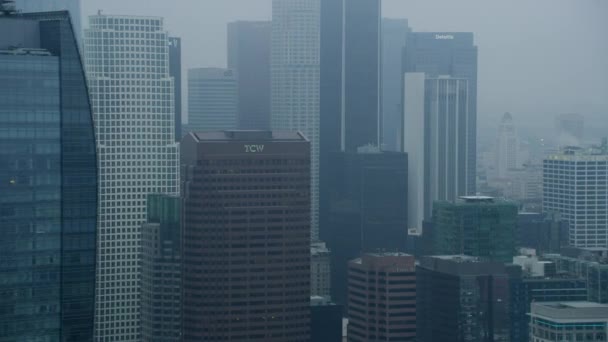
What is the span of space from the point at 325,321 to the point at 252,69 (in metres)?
10.8

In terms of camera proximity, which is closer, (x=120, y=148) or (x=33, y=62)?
(x=33, y=62)

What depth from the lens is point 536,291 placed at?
58.7 ft

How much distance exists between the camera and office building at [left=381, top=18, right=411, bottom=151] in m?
28.4

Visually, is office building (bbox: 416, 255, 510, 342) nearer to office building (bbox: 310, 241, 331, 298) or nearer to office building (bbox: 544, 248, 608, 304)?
office building (bbox: 544, 248, 608, 304)

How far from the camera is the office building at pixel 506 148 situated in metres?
17.9

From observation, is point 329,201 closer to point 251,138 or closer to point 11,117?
point 251,138

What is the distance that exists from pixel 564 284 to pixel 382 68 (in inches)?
490

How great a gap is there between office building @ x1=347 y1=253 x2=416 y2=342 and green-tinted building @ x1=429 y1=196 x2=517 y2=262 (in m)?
1.46

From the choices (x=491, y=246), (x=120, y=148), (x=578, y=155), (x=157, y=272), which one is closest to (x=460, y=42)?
(x=578, y=155)

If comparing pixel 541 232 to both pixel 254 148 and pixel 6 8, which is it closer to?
pixel 254 148

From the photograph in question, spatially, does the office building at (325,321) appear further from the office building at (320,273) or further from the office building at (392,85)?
the office building at (392,85)

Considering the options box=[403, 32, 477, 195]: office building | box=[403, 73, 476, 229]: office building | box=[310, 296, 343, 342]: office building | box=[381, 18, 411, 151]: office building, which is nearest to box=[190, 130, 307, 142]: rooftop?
box=[310, 296, 343, 342]: office building

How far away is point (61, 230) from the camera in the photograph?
1040 centimetres

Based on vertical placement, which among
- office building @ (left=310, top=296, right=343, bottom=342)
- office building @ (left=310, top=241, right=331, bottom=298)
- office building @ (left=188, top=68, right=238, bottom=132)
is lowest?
office building @ (left=310, top=296, right=343, bottom=342)
